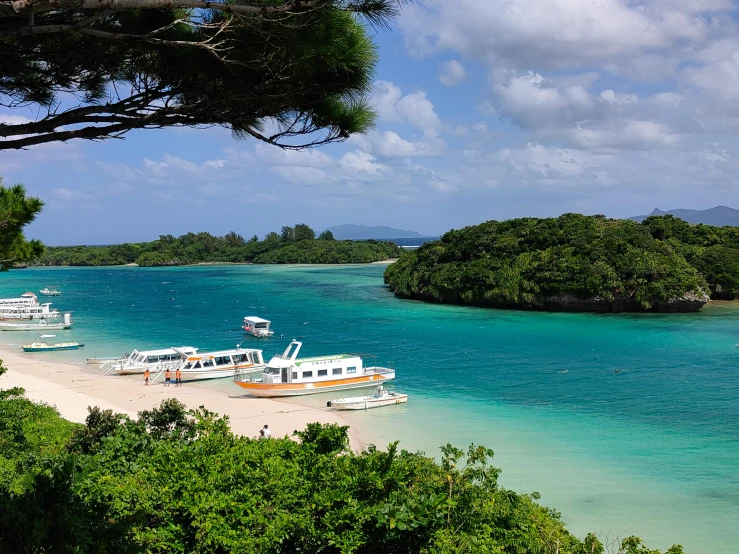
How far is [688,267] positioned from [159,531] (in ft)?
172

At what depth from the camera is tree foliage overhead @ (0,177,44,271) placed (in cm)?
679

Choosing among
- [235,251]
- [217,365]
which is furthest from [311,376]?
[235,251]

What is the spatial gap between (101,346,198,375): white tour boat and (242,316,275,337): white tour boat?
1005cm

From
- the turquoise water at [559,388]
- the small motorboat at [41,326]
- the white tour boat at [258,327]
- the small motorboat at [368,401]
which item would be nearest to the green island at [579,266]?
the turquoise water at [559,388]

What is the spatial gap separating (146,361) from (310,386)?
9.61 metres

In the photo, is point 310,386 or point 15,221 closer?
point 15,221

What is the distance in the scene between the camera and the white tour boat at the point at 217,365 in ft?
93.8

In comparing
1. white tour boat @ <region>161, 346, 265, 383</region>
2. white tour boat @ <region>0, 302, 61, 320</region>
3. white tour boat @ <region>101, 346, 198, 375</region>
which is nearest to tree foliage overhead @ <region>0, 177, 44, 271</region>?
white tour boat @ <region>161, 346, 265, 383</region>

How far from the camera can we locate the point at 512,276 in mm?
53906

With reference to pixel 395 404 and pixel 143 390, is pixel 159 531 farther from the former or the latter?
pixel 143 390

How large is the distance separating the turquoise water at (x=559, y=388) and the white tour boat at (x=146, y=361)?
4323 millimetres

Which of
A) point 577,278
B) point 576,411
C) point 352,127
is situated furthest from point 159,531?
point 577,278

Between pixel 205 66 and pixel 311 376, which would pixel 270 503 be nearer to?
pixel 205 66

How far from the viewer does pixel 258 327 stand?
41.4m
